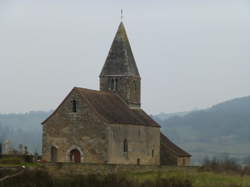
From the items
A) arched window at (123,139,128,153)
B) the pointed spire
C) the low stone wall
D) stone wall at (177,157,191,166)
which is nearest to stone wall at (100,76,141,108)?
the pointed spire

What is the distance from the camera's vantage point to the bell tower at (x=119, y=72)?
7775cm

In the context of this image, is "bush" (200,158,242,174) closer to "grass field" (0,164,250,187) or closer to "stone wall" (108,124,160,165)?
"stone wall" (108,124,160,165)

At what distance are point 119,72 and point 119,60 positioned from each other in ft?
3.45

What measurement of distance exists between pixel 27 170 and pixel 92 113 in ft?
60.6

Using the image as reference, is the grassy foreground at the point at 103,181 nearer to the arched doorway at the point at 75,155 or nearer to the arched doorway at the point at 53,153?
the arched doorway at the point at 75,155

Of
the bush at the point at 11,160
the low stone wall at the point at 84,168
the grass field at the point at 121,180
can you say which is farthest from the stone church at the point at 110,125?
the bush at the point at 11,160

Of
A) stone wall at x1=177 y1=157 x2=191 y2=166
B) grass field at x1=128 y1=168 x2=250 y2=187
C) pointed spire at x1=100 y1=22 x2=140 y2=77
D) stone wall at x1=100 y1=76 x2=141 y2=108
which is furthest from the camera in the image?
stone wall at x1=177 y1=157 x2=191 y2=166

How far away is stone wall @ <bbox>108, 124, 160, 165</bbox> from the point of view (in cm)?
6888

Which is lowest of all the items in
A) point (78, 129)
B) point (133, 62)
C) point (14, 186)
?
point (14, 186)

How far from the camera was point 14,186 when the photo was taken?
147 feet

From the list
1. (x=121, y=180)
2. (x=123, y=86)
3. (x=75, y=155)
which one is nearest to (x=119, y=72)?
(x=123, y=86)

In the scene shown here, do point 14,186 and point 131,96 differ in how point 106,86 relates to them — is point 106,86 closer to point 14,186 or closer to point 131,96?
point 131,96

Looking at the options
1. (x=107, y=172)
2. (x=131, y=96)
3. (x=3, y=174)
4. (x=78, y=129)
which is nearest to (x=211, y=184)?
(x=107, y=172)


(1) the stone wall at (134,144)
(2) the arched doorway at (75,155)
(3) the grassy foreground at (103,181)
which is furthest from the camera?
(2) the arched doorway at (75,155)
